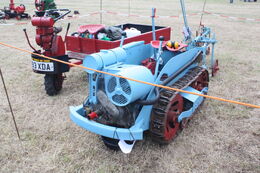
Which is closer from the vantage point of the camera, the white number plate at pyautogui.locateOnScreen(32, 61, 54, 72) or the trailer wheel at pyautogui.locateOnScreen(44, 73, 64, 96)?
the white number plate at pyautogui.locateOnScreen(32, 61, 54, 72)

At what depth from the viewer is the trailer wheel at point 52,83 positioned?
14.1 feet

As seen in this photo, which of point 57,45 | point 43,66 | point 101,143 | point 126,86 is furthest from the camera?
point 57,45

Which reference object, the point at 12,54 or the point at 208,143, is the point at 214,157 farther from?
the point at 12,54

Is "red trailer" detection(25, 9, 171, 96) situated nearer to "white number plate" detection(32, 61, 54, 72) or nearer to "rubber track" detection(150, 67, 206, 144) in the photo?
"white number plate" detection(32, 61, 54, 72)

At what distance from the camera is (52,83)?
14.4 ft

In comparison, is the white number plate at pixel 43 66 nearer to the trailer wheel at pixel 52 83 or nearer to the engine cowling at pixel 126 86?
the trailer wheel at pixel 52 83

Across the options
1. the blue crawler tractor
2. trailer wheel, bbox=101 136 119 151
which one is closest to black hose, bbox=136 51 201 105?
the blue crawler tractor

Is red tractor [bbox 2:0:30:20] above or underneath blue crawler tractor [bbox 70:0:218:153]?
above

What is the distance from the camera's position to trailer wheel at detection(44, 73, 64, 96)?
430 cm

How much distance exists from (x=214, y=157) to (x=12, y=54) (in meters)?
6.46

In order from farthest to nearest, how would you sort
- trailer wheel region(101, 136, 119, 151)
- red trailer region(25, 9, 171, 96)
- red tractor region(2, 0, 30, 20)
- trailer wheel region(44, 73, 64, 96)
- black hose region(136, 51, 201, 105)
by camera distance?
1. red tractor region(2, 0, 30, 20)
2. trailer wheel region(44, 73, 64, 96)
3. red trailer region(25, 9, 171, 96)
4. trailer wheel region(101, 136, 119, 151)
5. black hose region(136, 51, 201, 105)

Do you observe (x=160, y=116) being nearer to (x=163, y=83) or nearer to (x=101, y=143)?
(x=163, y=83)

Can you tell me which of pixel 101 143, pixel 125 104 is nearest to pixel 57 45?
pixel 101 143

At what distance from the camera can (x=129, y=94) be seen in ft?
→ 8.05
